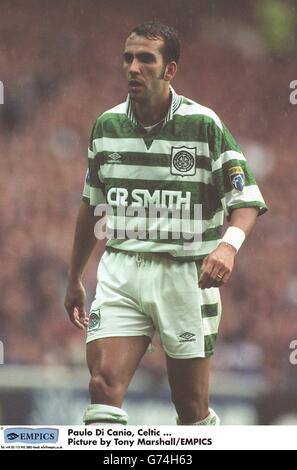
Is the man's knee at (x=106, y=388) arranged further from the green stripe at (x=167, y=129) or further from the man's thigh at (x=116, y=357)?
the green stripe at (x=167, y=129)

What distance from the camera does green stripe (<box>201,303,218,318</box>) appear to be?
4422mm

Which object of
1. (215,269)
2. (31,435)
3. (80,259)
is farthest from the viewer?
(31,435)

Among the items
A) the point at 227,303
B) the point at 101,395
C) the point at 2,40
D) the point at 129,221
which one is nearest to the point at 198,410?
the point at 101,395

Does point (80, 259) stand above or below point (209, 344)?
above

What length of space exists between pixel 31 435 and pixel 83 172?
1.65 metres

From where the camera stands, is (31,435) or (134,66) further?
(31,435)

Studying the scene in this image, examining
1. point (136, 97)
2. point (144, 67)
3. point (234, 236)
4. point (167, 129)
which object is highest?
point (144, 67)

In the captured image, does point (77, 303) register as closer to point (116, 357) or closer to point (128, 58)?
point (116, 357)

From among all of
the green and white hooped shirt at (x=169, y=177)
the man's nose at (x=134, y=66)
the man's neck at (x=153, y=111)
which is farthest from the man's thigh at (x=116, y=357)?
the man's nose at (x=134, y=66)

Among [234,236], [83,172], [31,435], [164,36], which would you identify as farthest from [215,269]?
[83,172]

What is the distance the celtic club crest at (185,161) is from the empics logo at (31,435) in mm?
1383

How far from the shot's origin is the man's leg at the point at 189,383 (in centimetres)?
432

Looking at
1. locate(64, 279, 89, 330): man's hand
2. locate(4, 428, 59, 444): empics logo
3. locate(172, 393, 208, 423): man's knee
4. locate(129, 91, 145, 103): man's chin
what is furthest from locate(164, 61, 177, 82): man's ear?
locate(4, 428, 59, 444): empics logo

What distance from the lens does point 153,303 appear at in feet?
14.1
